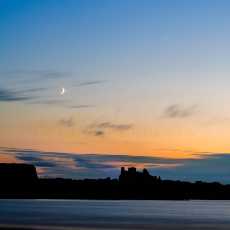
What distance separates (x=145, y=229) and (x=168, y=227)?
171 inches

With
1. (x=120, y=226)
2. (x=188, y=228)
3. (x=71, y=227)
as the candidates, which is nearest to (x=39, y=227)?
(x=71, y=227)

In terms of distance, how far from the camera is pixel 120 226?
77688mm

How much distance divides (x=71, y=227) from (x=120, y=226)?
7934 millimetres

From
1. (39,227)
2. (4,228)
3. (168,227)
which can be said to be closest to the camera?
(4,228)

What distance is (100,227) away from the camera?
75.5 meters

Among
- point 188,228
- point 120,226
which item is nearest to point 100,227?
point 120,226

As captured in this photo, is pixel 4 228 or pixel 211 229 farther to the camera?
pixel 211 229

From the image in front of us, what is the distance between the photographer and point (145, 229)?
7256cm

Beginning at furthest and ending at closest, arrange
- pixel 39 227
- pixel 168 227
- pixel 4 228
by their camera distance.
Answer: pixel 168 227 < pixel 39 227 < pixel 4 228

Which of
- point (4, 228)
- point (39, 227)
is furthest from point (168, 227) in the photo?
point (4, 228)

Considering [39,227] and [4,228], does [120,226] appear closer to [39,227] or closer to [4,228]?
[39,227]

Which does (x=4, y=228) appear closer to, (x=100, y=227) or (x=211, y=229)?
(x=100, y=227)

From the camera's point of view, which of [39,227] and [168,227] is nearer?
[39,227]

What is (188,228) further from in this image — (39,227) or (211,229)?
(39,227)
